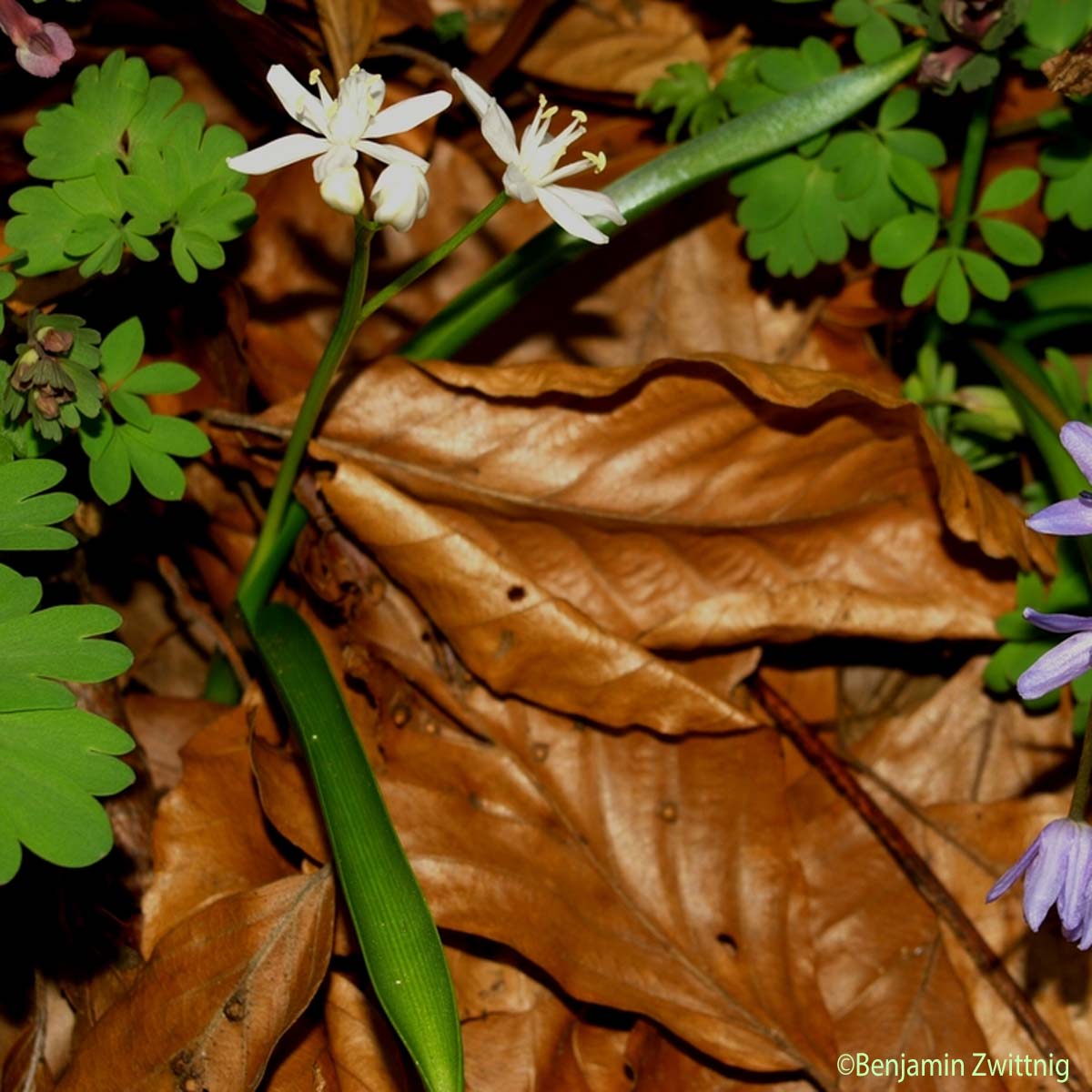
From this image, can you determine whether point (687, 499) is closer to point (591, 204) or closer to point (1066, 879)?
point (591, 204)

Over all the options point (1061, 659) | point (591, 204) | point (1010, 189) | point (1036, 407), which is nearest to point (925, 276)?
point (1010, 189)

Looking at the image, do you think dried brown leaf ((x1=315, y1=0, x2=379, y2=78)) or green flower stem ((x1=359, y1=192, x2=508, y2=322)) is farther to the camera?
dried brown leaf ((x1=315, y1=0, x2=379, y2=78))

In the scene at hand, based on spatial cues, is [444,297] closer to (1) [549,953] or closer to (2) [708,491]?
(2) [708,491]

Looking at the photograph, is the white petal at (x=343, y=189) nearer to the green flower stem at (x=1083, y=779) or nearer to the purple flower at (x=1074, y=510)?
the purple flower at (x=1074, y=510)

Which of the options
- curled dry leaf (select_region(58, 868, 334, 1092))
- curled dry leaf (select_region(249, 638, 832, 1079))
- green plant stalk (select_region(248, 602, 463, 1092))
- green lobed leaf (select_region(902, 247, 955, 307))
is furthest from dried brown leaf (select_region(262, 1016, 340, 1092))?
green lobed leaf (select_region(902, 247, 955, 307))

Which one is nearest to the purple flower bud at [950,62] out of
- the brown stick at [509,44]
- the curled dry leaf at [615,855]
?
the brown stick at [509,44]

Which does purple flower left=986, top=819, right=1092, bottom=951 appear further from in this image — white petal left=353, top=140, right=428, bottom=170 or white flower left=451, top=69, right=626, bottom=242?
white petal left=353, top=140, right=428, bottom=170
